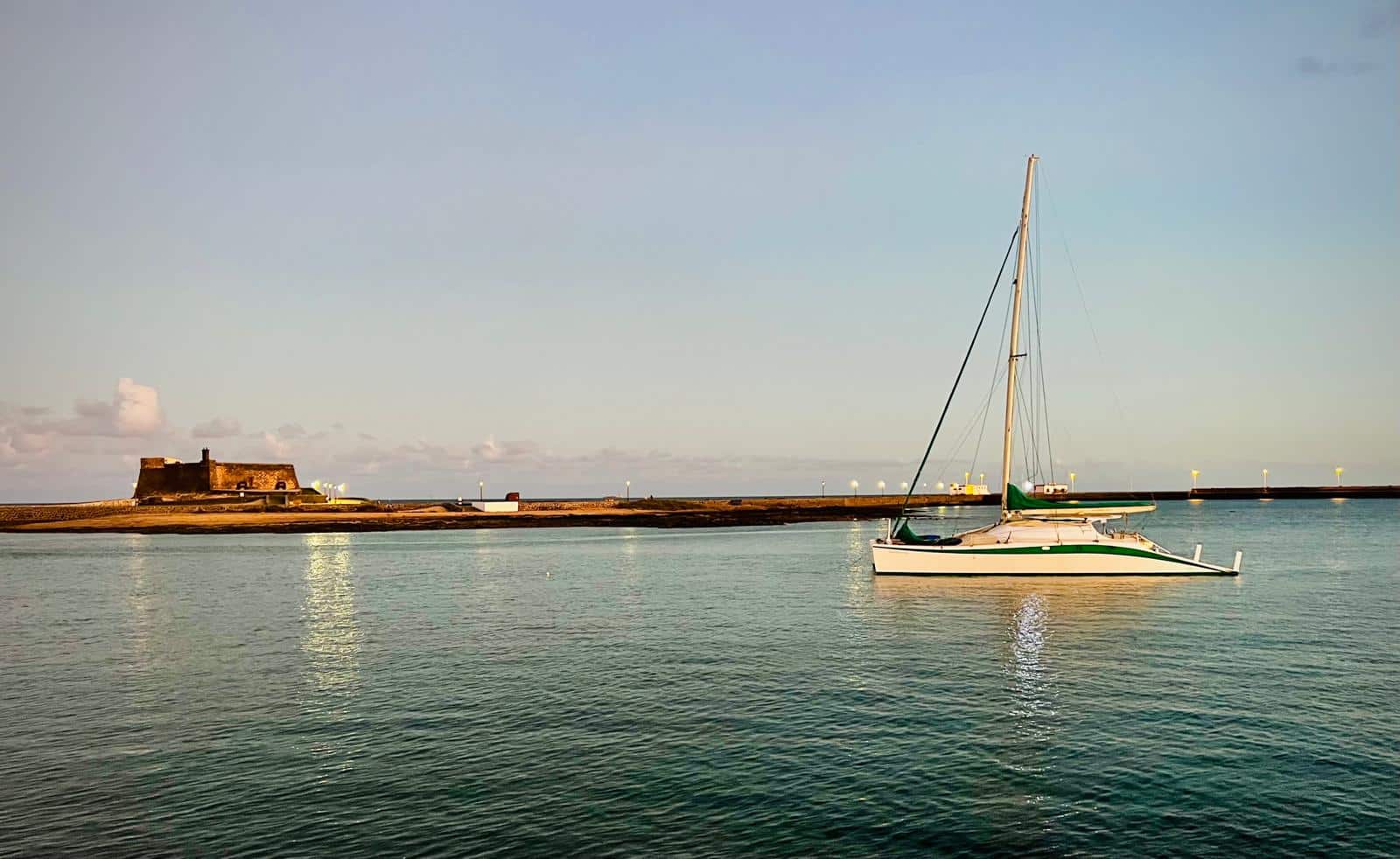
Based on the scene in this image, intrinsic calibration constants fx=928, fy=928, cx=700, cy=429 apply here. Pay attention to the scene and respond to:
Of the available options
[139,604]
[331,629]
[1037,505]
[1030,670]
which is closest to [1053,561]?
[1037,505]

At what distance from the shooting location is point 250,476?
533 feet

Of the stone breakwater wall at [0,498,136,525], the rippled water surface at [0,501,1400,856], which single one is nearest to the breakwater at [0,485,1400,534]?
the stone breakwater wall at [0,498,136,525]

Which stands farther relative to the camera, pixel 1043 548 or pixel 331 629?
pixel 1043 548

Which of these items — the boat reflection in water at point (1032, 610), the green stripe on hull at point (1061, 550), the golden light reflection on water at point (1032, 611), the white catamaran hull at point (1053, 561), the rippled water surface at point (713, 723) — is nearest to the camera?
the rippled water surface at point (713, 723)

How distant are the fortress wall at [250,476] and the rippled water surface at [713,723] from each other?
120276 millimetres

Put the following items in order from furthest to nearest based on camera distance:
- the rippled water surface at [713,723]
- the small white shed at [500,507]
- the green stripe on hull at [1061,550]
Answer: the small white shed at [500,507] → the green stripe on hull at [1061,550] → the rippled water surface at [713,723]

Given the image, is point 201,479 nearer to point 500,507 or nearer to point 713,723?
point 500,507

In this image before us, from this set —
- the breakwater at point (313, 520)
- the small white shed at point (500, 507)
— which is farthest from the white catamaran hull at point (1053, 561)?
the small white shed at point (500, 507)

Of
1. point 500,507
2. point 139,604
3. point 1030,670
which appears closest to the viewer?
point 1030,670

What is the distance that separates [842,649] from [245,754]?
16710 millimetres

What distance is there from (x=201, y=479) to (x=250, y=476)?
11.2 metres

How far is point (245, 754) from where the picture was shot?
58.7 feet

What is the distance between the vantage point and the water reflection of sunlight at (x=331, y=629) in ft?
83.3

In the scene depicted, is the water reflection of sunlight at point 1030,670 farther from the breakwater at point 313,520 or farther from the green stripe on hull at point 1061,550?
the breakwater at point 313,520
